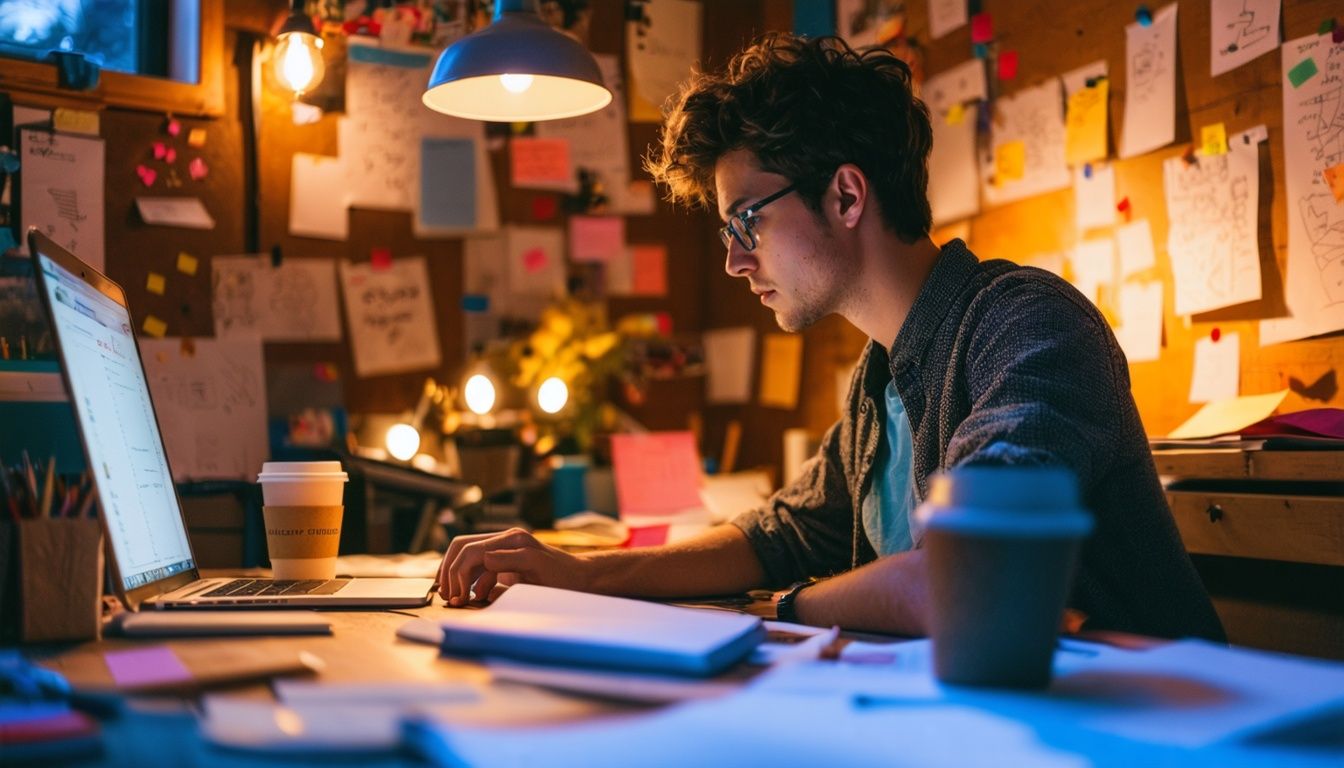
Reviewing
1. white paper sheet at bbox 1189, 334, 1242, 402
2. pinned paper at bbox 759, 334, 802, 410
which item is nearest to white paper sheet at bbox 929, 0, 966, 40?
pinned paper at bbox 759, 334, 802, 410

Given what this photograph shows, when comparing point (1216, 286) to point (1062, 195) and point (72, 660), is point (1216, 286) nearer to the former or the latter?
point (1062, 195)

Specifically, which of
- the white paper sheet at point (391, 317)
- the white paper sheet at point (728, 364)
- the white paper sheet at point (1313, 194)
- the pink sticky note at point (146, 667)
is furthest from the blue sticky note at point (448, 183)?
the pink sticky note at point (146, 667)

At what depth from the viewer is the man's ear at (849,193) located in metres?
1.57

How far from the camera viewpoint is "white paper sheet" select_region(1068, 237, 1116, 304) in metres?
2.00

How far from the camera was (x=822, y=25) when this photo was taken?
2.80m

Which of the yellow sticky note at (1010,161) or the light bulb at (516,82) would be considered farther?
the yellow sticky note at (1010,161)

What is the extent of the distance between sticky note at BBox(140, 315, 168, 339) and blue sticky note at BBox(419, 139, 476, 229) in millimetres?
645

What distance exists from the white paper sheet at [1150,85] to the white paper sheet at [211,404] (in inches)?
70.4

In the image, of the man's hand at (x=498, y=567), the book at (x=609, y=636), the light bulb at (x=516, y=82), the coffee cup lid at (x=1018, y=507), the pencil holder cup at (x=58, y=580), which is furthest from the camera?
the light bulb at (x=516, y=82)

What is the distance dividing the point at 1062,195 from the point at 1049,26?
33 cm

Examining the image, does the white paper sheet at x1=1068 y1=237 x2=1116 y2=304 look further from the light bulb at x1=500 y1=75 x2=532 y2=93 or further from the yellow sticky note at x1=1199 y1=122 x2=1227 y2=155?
the light bulb at x1=500 y1=75 x2=532 y2=93

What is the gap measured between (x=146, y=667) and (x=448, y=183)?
6.63 feet

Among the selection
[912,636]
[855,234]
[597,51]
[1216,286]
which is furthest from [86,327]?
[597,51]

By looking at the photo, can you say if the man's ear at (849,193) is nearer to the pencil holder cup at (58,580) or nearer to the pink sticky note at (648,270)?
the pencil holder cup at (58,580)
